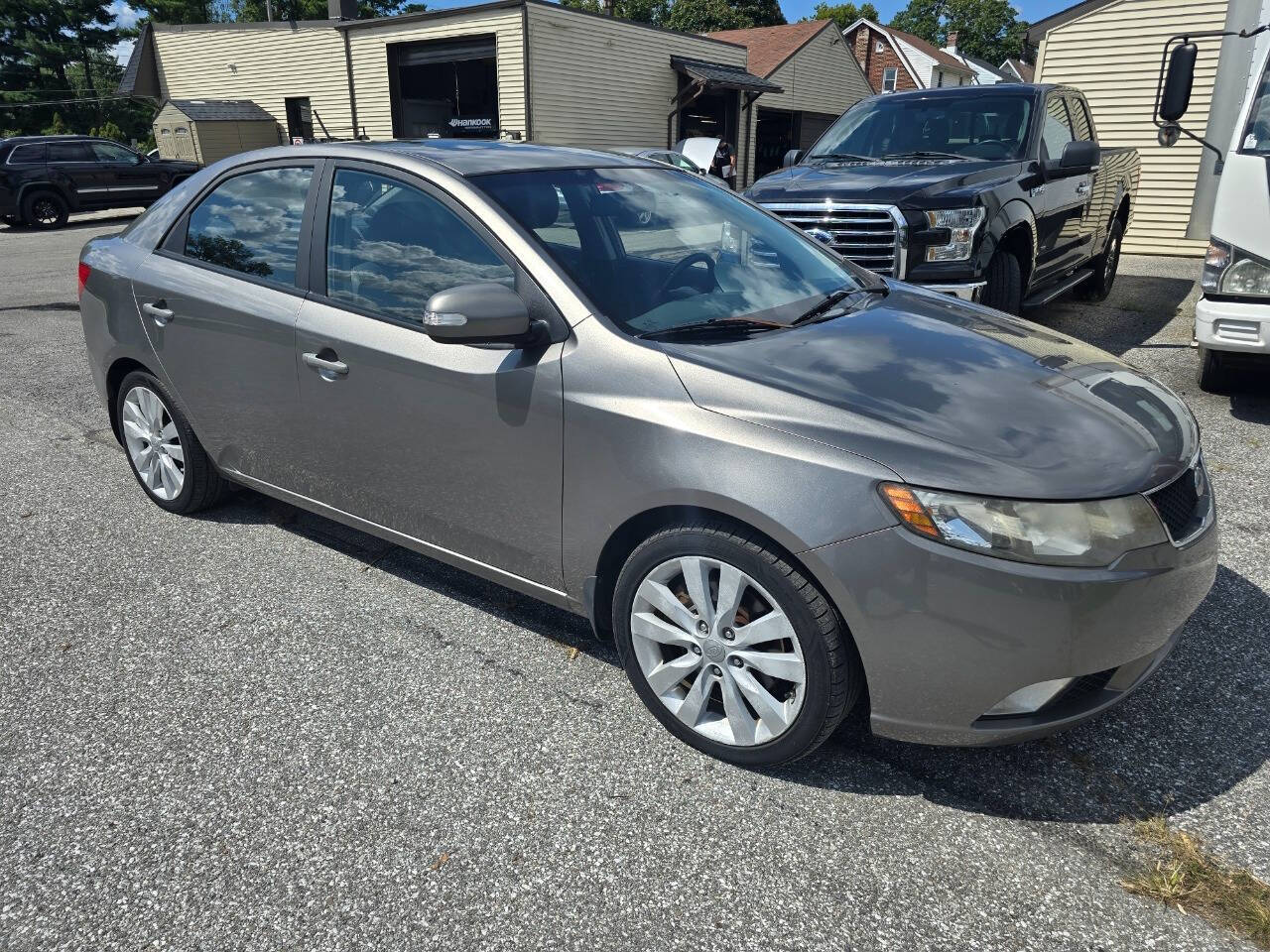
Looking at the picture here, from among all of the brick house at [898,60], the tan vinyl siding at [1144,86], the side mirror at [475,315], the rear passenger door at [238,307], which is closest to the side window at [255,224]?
the rear passenger door at [238,307]

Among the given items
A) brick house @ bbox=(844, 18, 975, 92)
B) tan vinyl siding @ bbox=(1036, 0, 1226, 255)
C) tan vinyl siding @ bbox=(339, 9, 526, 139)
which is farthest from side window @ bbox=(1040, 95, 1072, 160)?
brick house @ bbox=(844, 18, 975, 92)

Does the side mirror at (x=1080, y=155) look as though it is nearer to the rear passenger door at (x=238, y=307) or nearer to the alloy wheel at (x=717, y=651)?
the rear passenger door at (x=238, y=307)

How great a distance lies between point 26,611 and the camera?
352cm

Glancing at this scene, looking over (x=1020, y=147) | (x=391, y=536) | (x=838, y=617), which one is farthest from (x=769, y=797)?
(x=1020, y=147)

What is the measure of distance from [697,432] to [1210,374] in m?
5.02

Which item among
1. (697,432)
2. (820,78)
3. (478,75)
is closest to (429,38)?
(478,75)

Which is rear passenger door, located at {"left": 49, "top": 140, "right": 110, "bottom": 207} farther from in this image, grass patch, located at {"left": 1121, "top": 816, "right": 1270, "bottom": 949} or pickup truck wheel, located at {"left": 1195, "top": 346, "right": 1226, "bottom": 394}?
grass patch, located at {"left": 1121, "top": 816, "right": 1270, "bottom": 949}

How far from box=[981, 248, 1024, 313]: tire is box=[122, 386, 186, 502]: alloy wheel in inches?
201

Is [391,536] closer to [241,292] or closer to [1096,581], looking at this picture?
[241,292]

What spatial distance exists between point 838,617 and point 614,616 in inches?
28.1

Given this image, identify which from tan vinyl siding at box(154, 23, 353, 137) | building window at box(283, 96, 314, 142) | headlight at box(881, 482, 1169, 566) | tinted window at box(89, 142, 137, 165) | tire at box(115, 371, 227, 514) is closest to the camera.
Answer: headlight at box(881, 482, 1169, 566)

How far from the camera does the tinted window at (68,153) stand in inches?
774

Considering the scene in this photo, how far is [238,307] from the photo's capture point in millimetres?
3543

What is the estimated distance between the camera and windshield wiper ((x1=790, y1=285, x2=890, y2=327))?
3051 millimetres
